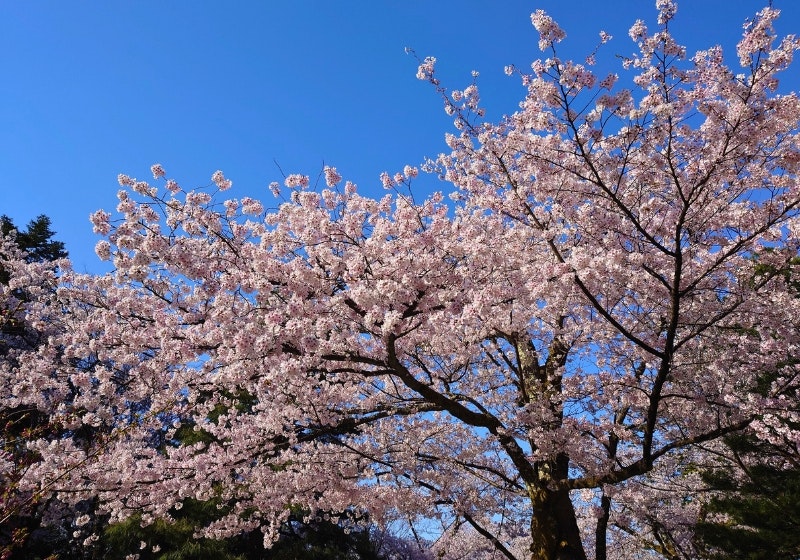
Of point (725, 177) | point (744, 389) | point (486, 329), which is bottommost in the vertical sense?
point (486, 329)

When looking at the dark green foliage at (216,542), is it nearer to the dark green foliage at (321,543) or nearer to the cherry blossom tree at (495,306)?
the dark green foliage at (321,543)

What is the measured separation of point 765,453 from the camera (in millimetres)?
8758

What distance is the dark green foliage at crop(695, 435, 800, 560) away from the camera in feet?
26.2

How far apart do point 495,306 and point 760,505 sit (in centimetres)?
594

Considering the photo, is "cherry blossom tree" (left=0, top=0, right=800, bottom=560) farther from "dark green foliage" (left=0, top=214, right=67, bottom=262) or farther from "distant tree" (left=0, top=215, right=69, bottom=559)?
"dark green foliage" (left=0, top=214, right=67, bottom=262)

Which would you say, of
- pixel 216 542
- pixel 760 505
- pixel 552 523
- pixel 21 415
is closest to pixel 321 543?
pixel 216 542

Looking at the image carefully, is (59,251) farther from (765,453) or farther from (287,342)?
(765,453)

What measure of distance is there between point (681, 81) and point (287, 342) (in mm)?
5147

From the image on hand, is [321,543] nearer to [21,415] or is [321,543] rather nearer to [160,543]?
[160,543]

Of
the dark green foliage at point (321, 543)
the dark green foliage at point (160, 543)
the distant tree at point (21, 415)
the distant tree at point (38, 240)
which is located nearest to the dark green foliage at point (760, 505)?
the dark green foliage at point (321, 543)

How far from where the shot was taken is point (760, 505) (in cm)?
826

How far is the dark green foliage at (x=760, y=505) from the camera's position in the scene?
8.00 metres

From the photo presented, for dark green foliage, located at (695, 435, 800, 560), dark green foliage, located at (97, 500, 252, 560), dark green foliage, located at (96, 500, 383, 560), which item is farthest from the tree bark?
dark green foliage, located at (97, 500, 252, 560)

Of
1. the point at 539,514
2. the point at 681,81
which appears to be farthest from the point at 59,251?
the point at 681,81
